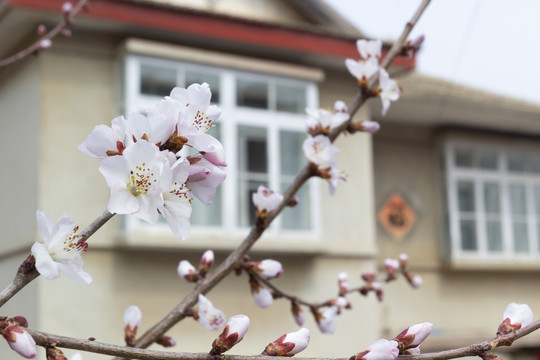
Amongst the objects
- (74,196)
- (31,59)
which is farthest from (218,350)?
(31,59)

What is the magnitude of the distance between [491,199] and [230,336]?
741 cm

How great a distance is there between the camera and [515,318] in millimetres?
1095

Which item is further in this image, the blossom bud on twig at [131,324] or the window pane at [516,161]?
the window pane at [516,161]

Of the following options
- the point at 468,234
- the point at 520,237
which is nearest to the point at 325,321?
the point at 468,234

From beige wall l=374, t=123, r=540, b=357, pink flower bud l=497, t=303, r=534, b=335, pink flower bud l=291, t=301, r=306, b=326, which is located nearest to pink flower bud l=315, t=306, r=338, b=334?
pink flower bud l=291, t=301, r=306, b=326

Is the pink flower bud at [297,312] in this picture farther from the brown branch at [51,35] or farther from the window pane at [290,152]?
the window pane at [290,152]

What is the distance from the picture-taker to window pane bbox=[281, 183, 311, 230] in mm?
6043

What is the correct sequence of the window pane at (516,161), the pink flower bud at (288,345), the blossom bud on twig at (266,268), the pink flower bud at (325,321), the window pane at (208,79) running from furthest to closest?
the window pane at (516,161), the window pane at (208,79), the pink flower bud at (325,321), the blossom bud on twig at (266,268), the pink flower bud at (288,345)

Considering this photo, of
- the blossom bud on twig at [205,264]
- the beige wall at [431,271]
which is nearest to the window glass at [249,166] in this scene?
the beige wall at [431,271]

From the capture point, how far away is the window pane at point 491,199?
7965 millimetres

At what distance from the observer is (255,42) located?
591cm

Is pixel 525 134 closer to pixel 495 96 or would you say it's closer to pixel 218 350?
pixel 495 96

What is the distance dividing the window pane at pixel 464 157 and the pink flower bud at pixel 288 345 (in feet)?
23.5

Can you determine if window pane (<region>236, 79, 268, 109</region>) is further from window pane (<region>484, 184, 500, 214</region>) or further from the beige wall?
window pane (<region>484, 184, 500, 214</region>)
